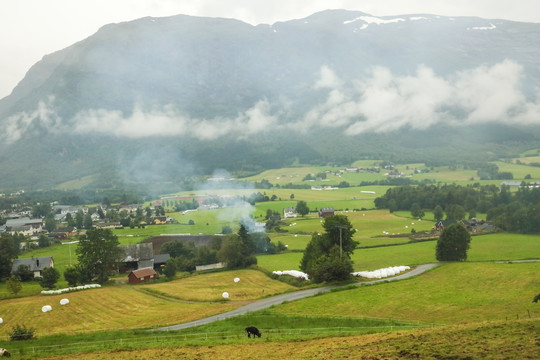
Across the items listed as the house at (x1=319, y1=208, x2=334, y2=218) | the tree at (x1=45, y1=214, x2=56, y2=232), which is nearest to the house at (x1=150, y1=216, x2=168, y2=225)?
the tree at (x1=45, y1=214, x2=56, y2=232)

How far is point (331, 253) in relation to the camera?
5019cm

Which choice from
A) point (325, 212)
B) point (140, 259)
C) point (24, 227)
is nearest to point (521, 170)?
point (325, 212)

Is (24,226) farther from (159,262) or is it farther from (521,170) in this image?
(521,170)

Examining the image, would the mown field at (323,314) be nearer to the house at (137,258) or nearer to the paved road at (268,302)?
the paved road at (268,302)

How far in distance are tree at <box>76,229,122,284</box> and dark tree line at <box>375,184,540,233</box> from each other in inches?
2693

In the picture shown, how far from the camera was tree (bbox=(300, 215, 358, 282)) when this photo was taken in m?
46.7

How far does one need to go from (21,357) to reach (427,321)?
2449cm

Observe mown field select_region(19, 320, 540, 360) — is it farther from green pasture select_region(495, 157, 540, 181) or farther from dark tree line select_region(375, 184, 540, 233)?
green pasture select_region(495, 157, 540, 181)

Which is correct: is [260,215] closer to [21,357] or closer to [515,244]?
[515,244]

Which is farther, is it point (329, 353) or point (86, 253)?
point (86, 253)

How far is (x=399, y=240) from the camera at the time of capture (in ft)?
254

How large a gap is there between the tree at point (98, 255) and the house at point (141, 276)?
3340 mm

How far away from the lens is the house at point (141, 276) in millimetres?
59266

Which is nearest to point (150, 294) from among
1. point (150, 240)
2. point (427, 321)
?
point (427, 321)
